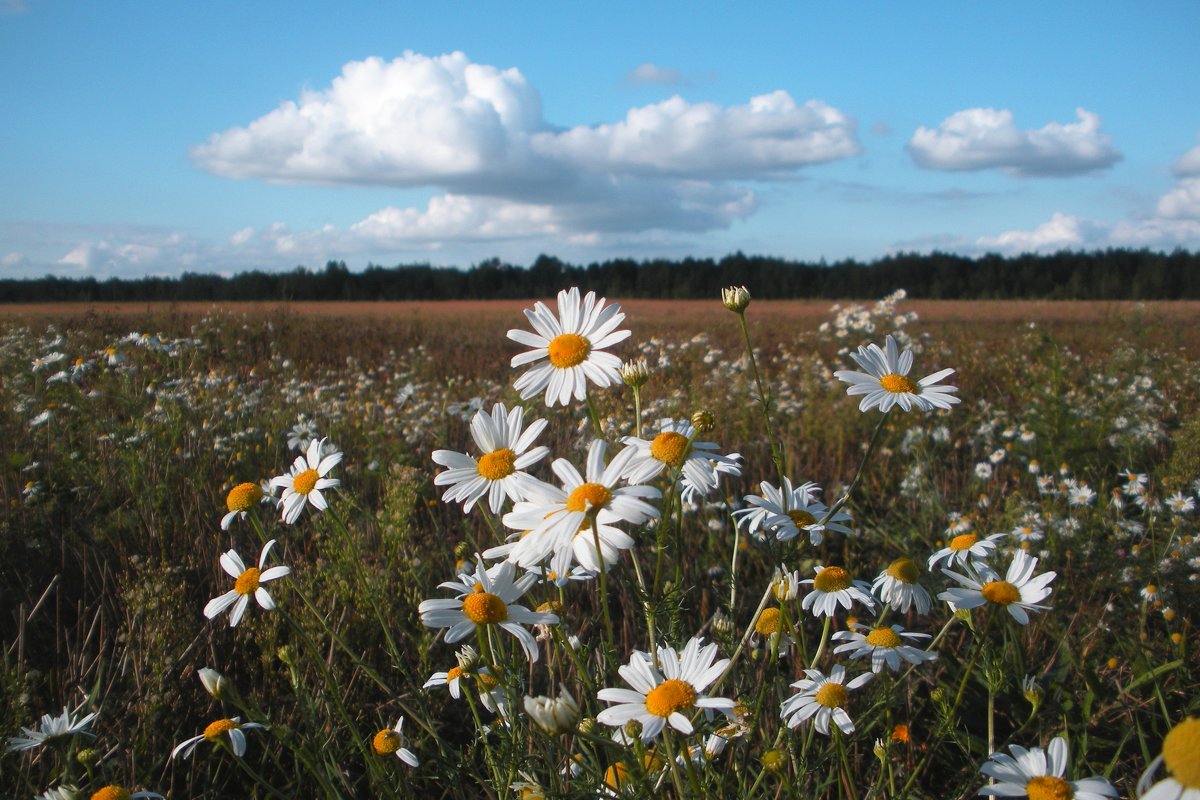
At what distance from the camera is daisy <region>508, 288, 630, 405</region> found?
129 cm

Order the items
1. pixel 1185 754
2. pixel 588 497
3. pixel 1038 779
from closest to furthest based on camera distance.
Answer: pixel 1185 754 → pixel 588 497 → pixel 1038 779

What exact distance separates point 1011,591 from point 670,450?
2.49ft

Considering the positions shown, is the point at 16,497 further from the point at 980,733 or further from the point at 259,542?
the point at 980,733

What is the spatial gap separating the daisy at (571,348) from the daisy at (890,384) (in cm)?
40

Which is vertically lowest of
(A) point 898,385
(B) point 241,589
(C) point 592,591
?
(C) point 592,591

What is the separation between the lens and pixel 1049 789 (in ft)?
4.01

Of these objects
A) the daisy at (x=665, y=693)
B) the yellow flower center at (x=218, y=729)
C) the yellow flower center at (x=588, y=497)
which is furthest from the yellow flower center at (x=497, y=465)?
the yellow flower center at (x=218, y=729)

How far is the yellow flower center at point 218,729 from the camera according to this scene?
60.1 inches

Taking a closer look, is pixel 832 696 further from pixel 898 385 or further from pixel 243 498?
pixel 243 498

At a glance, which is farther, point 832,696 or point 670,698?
point 832,696

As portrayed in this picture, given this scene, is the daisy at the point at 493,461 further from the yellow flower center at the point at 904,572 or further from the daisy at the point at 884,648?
the yellow flower center at the point at 904,572

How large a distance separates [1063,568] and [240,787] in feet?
9.58

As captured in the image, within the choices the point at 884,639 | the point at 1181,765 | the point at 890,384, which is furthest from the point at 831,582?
the point at 1181,765

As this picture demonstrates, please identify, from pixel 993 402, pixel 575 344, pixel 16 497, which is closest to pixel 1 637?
pixel 16 497
